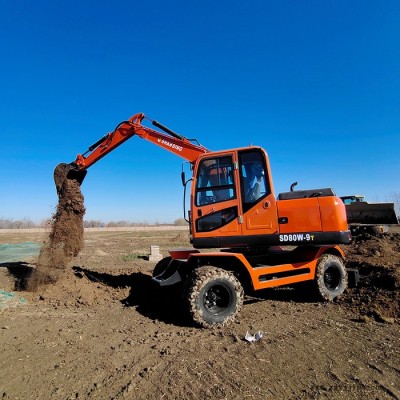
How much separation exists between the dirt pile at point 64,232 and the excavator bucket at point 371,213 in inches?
569

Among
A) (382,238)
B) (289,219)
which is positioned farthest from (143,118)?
(382,238)

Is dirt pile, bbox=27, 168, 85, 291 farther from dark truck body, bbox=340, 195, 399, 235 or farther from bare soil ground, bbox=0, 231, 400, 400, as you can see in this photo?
dark truck body, bbox=340, 195, 399, 235

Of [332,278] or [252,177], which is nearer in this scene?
[252,177]

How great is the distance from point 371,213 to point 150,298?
14048 mm

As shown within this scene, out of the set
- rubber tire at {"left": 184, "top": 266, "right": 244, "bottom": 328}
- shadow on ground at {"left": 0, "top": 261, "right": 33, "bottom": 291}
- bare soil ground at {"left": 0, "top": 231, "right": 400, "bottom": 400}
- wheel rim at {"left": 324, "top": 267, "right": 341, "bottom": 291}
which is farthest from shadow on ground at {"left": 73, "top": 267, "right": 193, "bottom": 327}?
wheel rim at {"left": 324, "top": 267, "right": 341, "bottom": 291}

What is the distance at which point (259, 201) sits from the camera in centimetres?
645

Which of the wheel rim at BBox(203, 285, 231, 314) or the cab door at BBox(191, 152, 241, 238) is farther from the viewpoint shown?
the cab door at BBox(191, 152, 241, 238)

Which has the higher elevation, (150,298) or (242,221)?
(242,221)

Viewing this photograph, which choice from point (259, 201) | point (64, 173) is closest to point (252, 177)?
point (259, 201)

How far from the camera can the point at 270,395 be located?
3.62m

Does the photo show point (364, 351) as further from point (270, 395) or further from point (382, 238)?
point (382, 238)

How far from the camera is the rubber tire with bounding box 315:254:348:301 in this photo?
24.2 ft

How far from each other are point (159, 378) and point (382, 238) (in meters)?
14.1

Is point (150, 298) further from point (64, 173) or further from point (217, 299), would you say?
point (64, 173)
